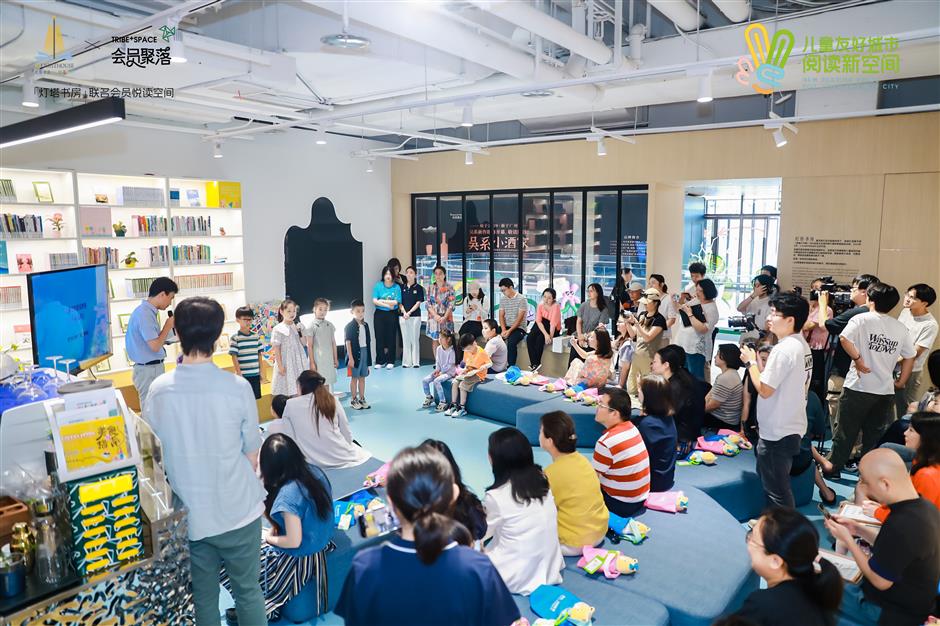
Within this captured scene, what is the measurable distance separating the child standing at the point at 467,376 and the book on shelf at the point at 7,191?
195 inches

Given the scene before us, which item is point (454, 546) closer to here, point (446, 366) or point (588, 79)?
point (588, 79)

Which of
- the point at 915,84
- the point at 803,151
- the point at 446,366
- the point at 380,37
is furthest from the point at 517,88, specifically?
the point at 915,84

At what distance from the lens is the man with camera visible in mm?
6008

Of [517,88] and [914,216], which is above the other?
[517,88]

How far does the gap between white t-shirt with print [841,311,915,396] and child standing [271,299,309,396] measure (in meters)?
5.26

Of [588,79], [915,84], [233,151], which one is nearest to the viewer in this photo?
[588,79]

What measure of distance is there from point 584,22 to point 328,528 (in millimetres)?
4722

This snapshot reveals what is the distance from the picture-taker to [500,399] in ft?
23.7

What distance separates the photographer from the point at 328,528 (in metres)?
3.43

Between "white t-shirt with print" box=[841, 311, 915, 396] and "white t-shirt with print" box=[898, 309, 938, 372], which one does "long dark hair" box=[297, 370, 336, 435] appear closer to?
"white t-shirt with print" box=[841, 311, 915, 396]

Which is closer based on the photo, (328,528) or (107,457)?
(107,457)

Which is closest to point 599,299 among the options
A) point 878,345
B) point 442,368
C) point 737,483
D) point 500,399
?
point 500,399

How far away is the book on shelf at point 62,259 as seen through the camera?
22.2 ft

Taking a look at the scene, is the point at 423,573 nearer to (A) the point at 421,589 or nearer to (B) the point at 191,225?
(A) the point at 421,589
